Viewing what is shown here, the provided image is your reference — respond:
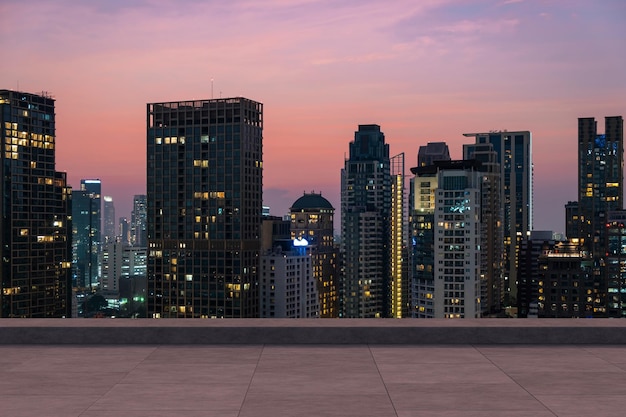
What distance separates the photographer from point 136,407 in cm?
972

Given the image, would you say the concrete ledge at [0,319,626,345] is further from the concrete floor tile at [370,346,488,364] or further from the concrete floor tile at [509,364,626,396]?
the concrete floor tile at [509,364,626,396]

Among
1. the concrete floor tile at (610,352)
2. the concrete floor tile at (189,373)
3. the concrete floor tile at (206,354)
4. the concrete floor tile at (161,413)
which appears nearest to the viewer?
the concrete floor tile at (161,413)

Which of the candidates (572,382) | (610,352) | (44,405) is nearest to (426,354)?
(572,382)

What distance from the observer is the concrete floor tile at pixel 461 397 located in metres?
9.71

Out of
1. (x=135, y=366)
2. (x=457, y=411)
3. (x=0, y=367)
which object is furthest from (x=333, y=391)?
(x=0, y=367)

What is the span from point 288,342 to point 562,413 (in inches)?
233

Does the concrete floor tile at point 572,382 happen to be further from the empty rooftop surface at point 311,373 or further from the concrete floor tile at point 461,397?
the concrete floor tile at point 461,397

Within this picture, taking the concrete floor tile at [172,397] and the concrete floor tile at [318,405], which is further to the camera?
Answer: the concrete floor tile at [172,397]

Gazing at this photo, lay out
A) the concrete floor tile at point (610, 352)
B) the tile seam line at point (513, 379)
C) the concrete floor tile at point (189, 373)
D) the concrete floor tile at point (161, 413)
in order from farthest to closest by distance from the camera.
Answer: the concrete floor tile at point (610, 352) < the concrete floor tile at point (189, 373) < the tile seam line at point (513, 379) < the concrete floor tile at point (161, 413)

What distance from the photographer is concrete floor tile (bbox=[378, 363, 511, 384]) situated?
448 inches

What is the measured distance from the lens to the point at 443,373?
1187 cm

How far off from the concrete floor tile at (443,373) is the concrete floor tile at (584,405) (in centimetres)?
112

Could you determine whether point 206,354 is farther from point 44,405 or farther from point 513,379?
point 513,379

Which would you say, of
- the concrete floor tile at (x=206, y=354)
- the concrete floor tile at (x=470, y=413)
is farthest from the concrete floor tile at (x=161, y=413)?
the concrete floor tile at (x=206, y=354)
